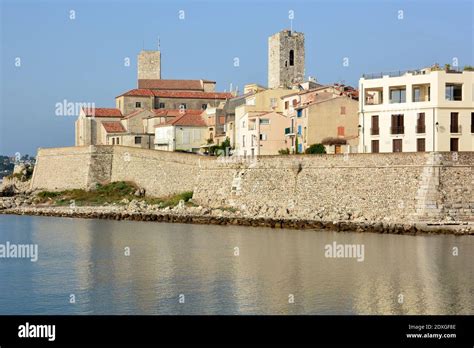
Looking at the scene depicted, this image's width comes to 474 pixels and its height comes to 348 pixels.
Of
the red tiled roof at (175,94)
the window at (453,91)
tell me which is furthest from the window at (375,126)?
the red tiled roof at (175,94)

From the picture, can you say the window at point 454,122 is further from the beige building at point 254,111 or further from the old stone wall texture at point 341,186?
the beige building at point 254,111

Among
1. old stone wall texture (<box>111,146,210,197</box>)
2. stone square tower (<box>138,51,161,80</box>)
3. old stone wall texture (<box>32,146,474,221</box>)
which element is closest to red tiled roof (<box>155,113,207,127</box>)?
old stone wall texture (<box>111,146,210,197</box>)

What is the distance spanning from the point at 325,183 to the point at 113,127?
26.3 m

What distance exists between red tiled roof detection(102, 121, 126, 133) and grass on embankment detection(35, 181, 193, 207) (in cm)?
804

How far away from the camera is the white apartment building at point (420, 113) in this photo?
123ft

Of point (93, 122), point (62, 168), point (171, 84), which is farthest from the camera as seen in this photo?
point (171, 84)

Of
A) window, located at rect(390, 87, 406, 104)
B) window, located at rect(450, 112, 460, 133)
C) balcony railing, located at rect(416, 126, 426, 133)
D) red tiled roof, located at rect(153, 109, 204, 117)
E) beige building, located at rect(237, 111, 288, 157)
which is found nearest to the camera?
window, located at rect(450, 112, 460, 133)

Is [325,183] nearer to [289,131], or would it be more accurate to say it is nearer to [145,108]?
[289,131]

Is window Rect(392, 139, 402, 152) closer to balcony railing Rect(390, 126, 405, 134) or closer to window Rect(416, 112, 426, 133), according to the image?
balcony railing Rect(390, 126, 405, 134)

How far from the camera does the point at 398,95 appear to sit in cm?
3953

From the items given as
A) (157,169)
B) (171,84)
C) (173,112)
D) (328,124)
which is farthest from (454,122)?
(171,84)

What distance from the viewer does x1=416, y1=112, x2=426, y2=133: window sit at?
37.9m

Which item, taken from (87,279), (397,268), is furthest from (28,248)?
(397,268)

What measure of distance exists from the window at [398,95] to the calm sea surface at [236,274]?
863 cm
